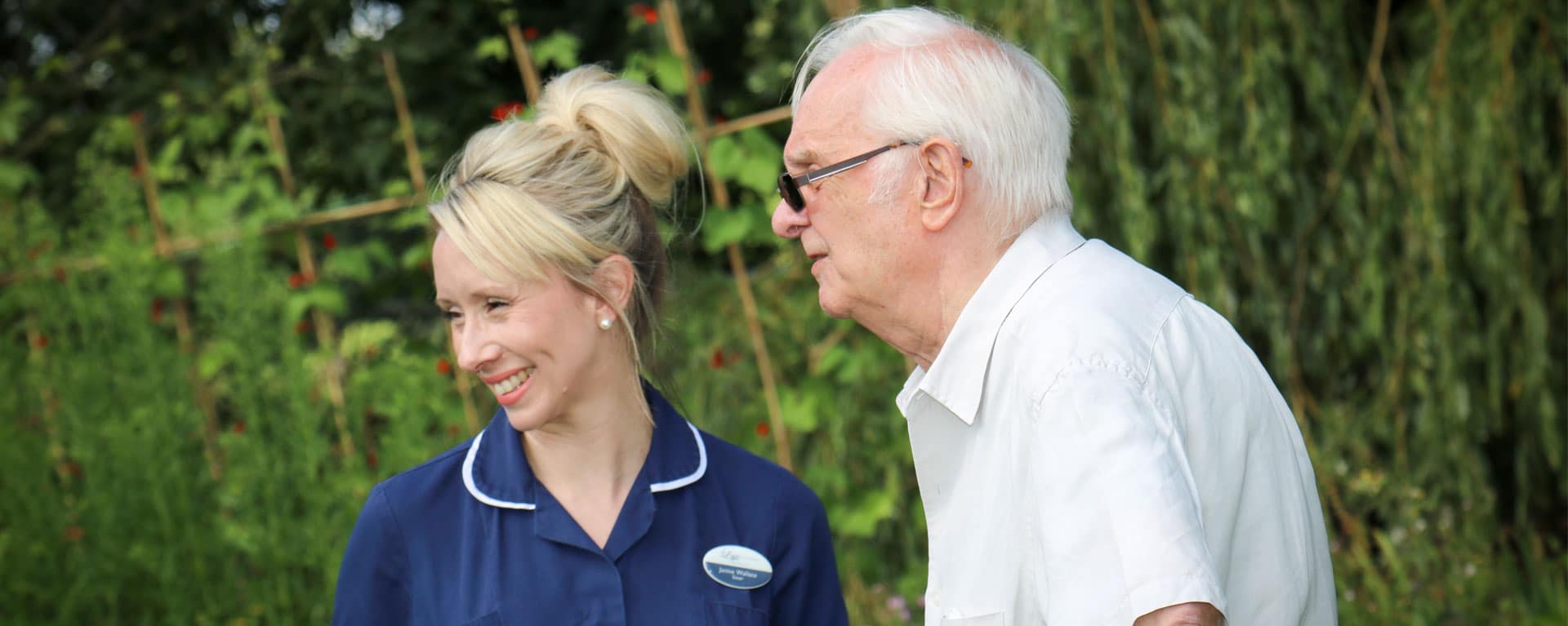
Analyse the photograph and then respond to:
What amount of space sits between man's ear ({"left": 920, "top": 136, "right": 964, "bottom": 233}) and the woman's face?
A: 0.72 meters

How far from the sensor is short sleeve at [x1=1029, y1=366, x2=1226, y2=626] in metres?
1.24

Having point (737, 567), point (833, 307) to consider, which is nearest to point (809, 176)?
point (833, 307)

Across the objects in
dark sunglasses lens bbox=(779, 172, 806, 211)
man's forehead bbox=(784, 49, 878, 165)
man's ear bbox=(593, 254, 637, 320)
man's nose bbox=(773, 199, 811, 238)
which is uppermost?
man's forehead bbox=(784, 49, 878, 165)

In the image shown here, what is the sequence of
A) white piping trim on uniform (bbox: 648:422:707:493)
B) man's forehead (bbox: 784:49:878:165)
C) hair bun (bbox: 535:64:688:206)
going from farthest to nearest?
hair bun (bbox: 535:64:688:206) < white piping trim on uniform (bbox: 648:422:707:493) < man's forehead (bbox: 784:49:878:165)

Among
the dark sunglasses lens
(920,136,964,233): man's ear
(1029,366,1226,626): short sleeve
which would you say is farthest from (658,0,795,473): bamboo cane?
(1029,366,1226,626): short sleeve

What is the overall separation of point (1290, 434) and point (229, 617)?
10.4ft

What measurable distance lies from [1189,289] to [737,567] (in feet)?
7.28

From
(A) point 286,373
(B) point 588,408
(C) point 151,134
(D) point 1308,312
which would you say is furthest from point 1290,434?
(C) point 151,134

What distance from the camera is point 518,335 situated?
204 centimetres

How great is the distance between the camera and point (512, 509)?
2.02 metres

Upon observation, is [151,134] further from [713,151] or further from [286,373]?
[713,151]

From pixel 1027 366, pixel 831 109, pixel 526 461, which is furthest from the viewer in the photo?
pixel 526 461

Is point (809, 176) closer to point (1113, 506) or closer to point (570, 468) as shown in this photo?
point (1113, 506)

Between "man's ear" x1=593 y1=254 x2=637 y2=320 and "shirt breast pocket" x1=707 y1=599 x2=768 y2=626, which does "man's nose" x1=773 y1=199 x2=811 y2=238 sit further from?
"shirt breast pocket" x1=707 y1=599 x2=768 y2=626
